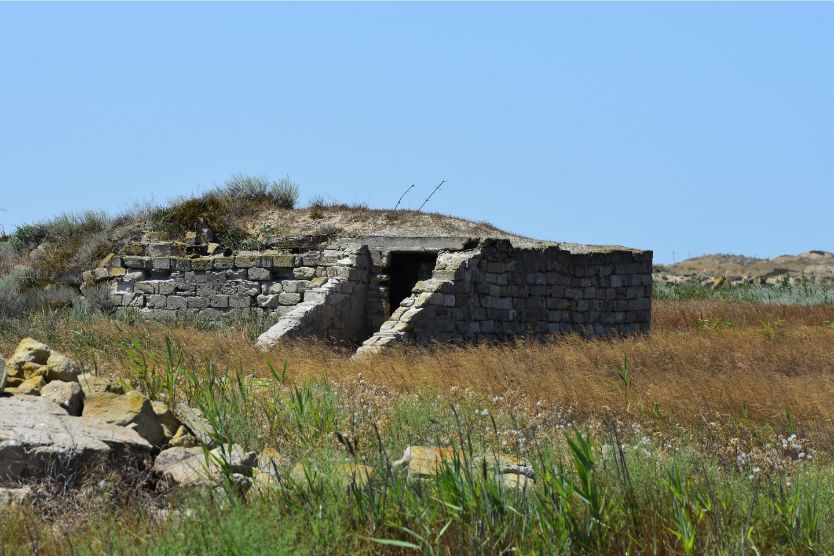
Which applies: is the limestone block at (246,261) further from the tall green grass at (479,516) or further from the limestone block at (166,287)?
the tall green grass at (479,516)

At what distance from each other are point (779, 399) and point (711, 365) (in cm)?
364

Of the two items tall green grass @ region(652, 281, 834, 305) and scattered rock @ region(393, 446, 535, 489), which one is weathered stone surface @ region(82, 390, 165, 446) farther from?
tall green grass @ region(652, 281, 834, 305)

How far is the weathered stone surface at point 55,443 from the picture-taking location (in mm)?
6293

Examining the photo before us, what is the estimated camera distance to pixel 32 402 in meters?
7.21

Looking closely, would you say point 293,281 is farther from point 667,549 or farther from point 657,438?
point 667,549

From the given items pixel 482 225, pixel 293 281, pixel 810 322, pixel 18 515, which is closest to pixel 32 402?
pixel 18 515

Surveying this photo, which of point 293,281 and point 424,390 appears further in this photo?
point 293,281

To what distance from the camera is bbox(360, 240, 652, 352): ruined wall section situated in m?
15.2

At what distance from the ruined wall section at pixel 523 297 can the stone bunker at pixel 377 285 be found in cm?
2

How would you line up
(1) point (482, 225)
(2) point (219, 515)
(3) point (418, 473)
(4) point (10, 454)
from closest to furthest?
(2) point (219, 515)
(3) point (418, 473)
(4) point (10, 454)
(1) point (482, 225)

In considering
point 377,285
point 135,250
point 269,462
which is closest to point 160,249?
point 135,250

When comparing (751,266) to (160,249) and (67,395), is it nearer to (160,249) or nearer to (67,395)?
(160,249)

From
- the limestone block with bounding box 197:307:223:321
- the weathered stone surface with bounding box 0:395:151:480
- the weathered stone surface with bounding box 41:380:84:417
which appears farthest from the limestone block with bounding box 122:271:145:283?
the weathered stone surface with bounding box 0:395:151:480

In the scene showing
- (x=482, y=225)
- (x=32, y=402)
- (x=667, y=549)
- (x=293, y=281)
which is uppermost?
(x=482, y=225)
